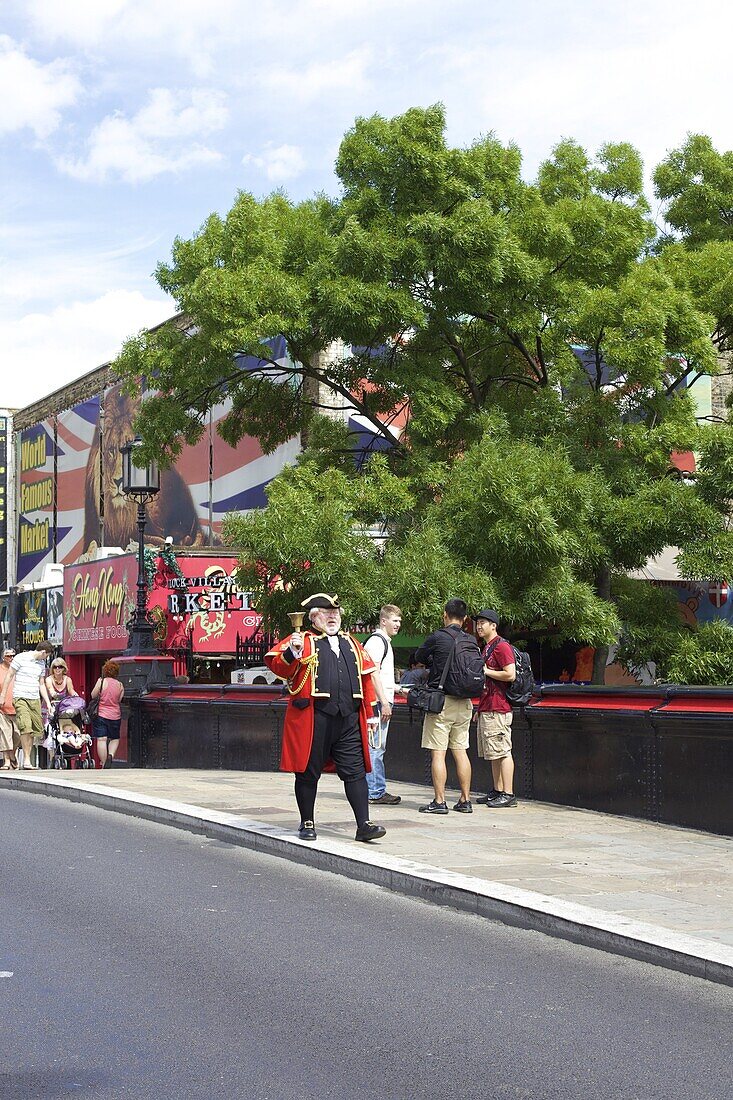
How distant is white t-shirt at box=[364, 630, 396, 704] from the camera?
1274cm

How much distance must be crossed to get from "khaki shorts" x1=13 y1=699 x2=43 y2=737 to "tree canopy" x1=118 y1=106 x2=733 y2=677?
11.8 ft

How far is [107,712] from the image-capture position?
67.4 ft

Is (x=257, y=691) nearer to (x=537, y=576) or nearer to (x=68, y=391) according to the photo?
(x=537, y=576)

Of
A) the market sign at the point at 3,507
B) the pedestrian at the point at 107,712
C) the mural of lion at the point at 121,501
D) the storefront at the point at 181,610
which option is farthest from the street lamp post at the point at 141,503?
the market sign at the point at 3,507

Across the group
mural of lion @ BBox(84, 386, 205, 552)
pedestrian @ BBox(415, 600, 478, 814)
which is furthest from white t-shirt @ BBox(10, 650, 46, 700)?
mural of lion @ BBox(84, 386, 205, 552)

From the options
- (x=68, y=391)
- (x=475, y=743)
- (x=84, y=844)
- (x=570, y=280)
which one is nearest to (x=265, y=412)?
(x=570, y=280)

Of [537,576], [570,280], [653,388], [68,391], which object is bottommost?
[537,576]

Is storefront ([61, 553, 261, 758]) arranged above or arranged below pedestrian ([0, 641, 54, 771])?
above

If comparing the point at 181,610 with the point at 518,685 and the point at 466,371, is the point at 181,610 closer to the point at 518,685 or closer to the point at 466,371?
the point at 466,371

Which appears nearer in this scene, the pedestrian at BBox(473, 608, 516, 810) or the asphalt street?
the asphalt street

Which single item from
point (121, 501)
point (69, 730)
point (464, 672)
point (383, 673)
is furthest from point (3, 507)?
point (464, 672)

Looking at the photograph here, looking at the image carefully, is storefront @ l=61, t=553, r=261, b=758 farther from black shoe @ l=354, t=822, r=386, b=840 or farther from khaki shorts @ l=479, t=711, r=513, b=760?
black shoe @ l=354, t=822, r=386, b=840

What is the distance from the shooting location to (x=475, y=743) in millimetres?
14258

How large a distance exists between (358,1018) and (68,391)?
41557 mm
